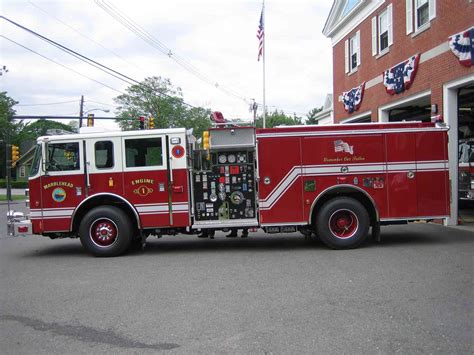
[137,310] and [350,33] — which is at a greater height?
[350,33]

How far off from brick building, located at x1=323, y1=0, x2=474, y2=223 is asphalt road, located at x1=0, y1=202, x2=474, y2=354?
475cm

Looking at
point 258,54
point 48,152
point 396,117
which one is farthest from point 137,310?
point 258,54

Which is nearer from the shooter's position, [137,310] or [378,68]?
[137,310]

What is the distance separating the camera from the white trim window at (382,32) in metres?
15.6

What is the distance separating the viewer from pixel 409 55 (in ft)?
46.7

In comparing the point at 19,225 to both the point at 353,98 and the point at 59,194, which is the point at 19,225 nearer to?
the point at 59,194

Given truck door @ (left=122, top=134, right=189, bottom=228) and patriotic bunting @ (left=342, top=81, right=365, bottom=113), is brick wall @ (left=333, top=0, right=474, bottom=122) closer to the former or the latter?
patriotic bunting @ (left=342, top=81, right=365, bottom=113)

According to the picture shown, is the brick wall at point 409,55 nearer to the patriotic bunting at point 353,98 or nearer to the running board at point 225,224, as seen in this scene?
the patriotic bunting at point 353,98

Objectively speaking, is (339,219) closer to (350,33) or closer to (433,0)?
(433,0)

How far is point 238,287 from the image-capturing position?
6.26m

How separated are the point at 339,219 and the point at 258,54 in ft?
75.3

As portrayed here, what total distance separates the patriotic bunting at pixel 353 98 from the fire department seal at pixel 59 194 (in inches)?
524

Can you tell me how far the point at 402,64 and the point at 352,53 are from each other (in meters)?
5.55

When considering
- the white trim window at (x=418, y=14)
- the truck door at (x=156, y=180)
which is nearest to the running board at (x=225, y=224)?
the truck door at (x=156, y=180)
